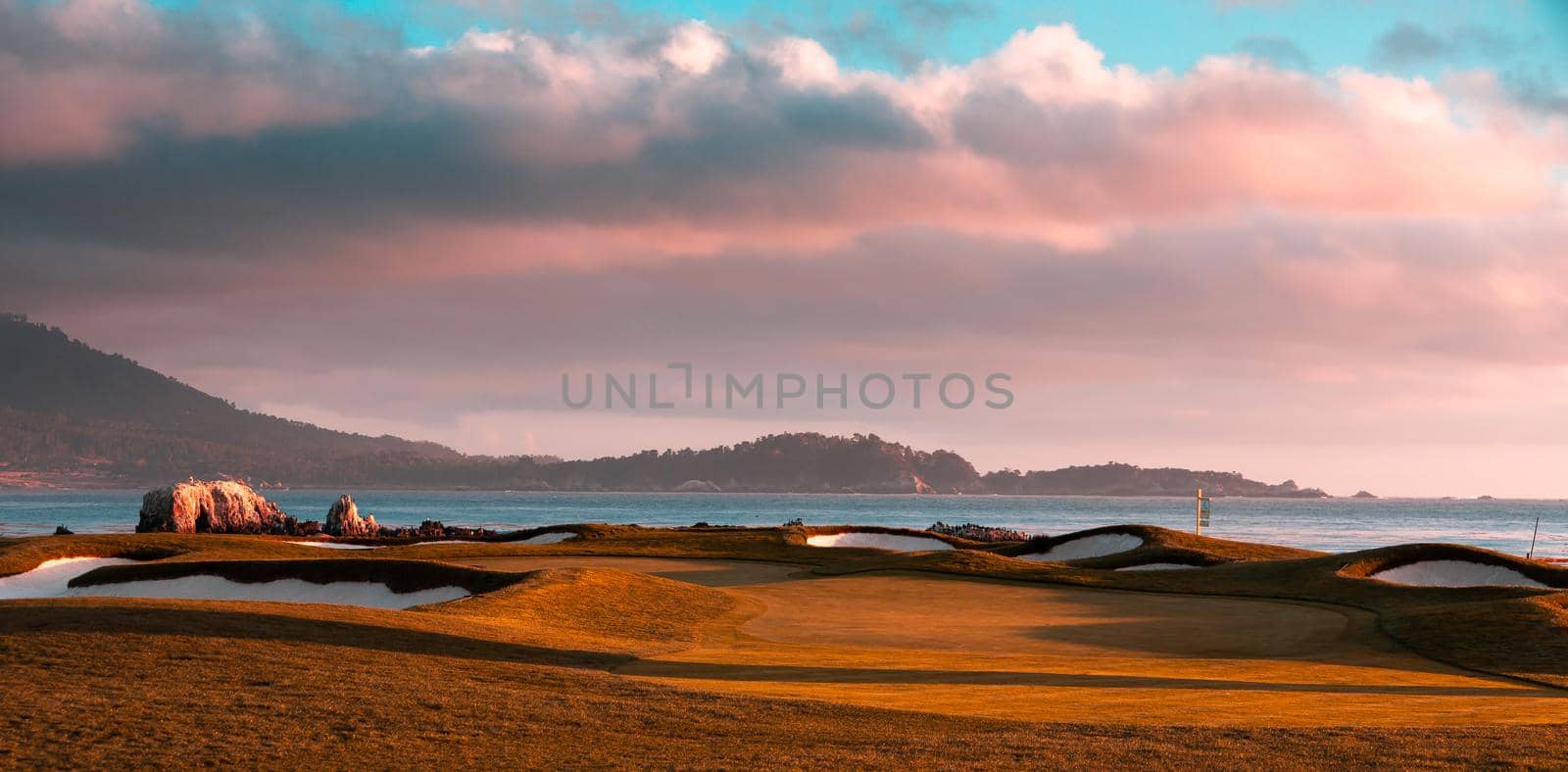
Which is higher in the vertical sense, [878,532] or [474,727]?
[878,532]

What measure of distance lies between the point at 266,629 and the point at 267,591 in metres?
11.7

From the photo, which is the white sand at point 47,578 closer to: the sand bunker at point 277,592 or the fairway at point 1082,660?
the sand bunker at point 277,592

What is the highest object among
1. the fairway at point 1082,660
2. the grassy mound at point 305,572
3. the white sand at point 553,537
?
the grassy mound at point 305,572

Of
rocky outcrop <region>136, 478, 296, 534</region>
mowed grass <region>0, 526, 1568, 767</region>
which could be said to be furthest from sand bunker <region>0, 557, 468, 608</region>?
rocky outcrop <region>136, 478, 296, 534</region>

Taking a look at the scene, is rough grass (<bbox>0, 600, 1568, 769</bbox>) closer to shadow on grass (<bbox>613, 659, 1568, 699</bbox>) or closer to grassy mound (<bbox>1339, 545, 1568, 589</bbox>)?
shadow on grass (<bbox>613, 659, 1568, 699</bbox>)

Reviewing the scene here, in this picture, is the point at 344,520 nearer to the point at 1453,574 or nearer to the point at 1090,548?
the point at 1090,548

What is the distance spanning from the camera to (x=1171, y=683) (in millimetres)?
15703

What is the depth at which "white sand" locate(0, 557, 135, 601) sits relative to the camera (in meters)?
28.1

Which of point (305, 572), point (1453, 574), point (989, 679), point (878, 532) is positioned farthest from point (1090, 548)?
point (989, 679)

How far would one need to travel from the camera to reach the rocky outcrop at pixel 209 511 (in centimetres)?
6209

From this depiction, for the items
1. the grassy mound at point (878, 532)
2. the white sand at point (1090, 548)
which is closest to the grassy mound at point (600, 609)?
the white sand at point (1090, 548)

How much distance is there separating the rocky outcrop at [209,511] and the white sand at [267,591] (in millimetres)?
38409

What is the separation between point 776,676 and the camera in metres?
15.7

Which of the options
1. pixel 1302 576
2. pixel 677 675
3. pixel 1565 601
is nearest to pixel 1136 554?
pixel 1302 576
